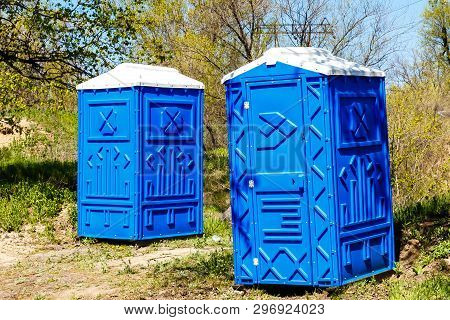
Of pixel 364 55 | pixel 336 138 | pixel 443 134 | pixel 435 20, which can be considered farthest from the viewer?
pixel 435 20

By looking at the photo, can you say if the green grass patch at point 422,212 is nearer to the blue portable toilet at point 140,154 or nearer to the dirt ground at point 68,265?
the dirt ground at point 68,265

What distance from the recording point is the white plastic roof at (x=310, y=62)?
19.7ft

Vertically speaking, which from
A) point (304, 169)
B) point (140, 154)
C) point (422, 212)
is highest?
point (140, 154)

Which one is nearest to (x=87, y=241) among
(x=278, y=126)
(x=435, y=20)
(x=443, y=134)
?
(x=278, y=126)

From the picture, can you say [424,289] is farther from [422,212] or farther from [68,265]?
[68,265]

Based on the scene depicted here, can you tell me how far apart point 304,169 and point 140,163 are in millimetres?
3715

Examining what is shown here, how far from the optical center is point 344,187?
6141mm

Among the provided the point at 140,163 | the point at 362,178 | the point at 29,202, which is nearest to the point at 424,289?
the point at 362,178

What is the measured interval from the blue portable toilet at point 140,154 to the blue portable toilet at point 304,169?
3.03 m

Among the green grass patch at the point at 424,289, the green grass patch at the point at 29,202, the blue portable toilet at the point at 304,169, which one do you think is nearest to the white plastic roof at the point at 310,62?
the blue portable toilet at the point at 304,169

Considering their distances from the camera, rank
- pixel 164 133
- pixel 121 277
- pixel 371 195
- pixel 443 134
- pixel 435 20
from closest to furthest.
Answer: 1. pixel 371 195
2. pixel 121 277
3. pixel 164 133
4. pixel 443 134
5. pixel 435 20

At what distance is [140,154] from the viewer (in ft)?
30.6

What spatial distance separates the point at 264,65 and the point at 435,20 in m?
27.0

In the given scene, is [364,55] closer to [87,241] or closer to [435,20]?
[87,241]
